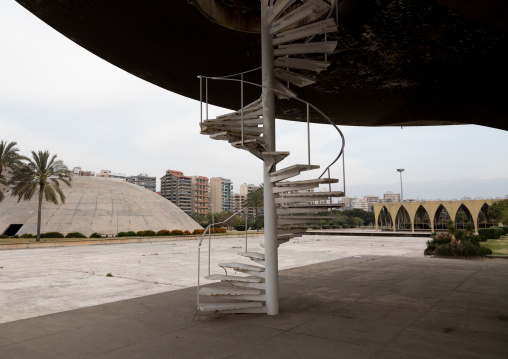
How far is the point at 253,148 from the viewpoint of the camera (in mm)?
6699

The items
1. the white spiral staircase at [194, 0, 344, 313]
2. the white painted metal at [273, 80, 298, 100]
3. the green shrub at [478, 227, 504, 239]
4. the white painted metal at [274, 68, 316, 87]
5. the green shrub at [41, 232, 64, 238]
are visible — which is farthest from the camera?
the green shrub at [41, 232, 64, 238]

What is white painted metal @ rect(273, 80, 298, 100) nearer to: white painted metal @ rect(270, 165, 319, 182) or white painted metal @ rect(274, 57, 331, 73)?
white painted metal @ rect(274, 57, 331, 73)

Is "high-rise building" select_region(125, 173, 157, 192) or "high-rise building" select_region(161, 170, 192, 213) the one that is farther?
"high-rise building" select_region(125, 173, 157, 192)

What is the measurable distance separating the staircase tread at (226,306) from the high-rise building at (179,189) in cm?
15037

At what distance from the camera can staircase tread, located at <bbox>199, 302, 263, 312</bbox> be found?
5.90 m

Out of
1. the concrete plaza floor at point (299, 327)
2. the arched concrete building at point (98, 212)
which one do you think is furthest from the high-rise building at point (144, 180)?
the concrete plaza floor at point (299, 327)

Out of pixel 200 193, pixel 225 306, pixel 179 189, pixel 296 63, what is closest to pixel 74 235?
pixel 225 306

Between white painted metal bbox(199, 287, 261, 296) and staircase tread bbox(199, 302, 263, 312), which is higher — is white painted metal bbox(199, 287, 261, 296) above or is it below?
above

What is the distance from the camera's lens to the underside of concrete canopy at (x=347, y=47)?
23.8 ft

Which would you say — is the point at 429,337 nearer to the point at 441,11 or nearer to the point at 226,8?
the point at 441,11

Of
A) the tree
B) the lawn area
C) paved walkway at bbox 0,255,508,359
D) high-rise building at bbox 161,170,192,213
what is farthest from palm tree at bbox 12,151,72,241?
high-rise building at bbox 161,170,192,213

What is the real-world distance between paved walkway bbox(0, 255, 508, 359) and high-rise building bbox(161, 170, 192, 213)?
149419mm

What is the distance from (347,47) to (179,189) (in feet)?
490

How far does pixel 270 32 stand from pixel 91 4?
3.75 metres
